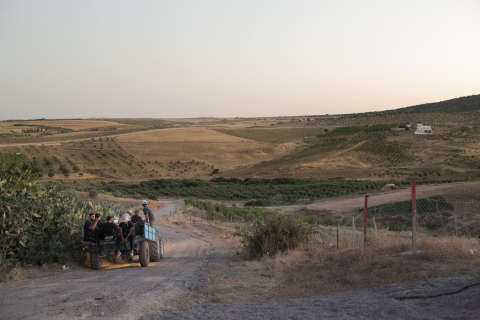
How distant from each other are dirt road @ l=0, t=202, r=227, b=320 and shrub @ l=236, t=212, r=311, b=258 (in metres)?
Result: 1.33

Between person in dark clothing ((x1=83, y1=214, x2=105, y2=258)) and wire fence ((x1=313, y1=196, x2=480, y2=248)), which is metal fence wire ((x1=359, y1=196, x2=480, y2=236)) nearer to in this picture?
wire fence ((x1=313, y1=196, x2=480, y2=248))

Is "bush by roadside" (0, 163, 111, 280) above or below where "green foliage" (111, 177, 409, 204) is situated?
above

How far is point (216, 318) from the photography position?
258 inches

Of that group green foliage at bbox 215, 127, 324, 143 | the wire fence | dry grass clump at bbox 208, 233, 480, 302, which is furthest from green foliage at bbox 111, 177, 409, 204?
green foliage at bbox 215, 127, 324, 143

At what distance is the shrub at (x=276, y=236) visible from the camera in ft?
41.6

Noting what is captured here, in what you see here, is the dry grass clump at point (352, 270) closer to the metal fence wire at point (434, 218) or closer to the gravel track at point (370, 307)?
the gravel track at point (370, 307)

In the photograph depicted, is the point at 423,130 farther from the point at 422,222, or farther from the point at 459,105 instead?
the point at 459,105

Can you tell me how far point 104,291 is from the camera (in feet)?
28.1

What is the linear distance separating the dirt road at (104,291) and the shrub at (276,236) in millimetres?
1332

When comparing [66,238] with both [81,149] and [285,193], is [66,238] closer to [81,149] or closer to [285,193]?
[285,193]

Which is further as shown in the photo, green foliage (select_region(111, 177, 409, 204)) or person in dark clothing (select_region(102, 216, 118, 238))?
green foliage (select_region(111, 177, 409, 204))

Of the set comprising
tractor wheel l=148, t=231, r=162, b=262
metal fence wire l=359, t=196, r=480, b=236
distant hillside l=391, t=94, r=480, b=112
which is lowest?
metal fence wire l=359, t=196, r=480, b=236

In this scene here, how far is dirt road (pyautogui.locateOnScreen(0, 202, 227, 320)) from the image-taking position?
23.4ft

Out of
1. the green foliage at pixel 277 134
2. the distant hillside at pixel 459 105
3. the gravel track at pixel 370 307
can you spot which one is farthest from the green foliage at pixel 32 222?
the distant hillside at pixel 459 105
